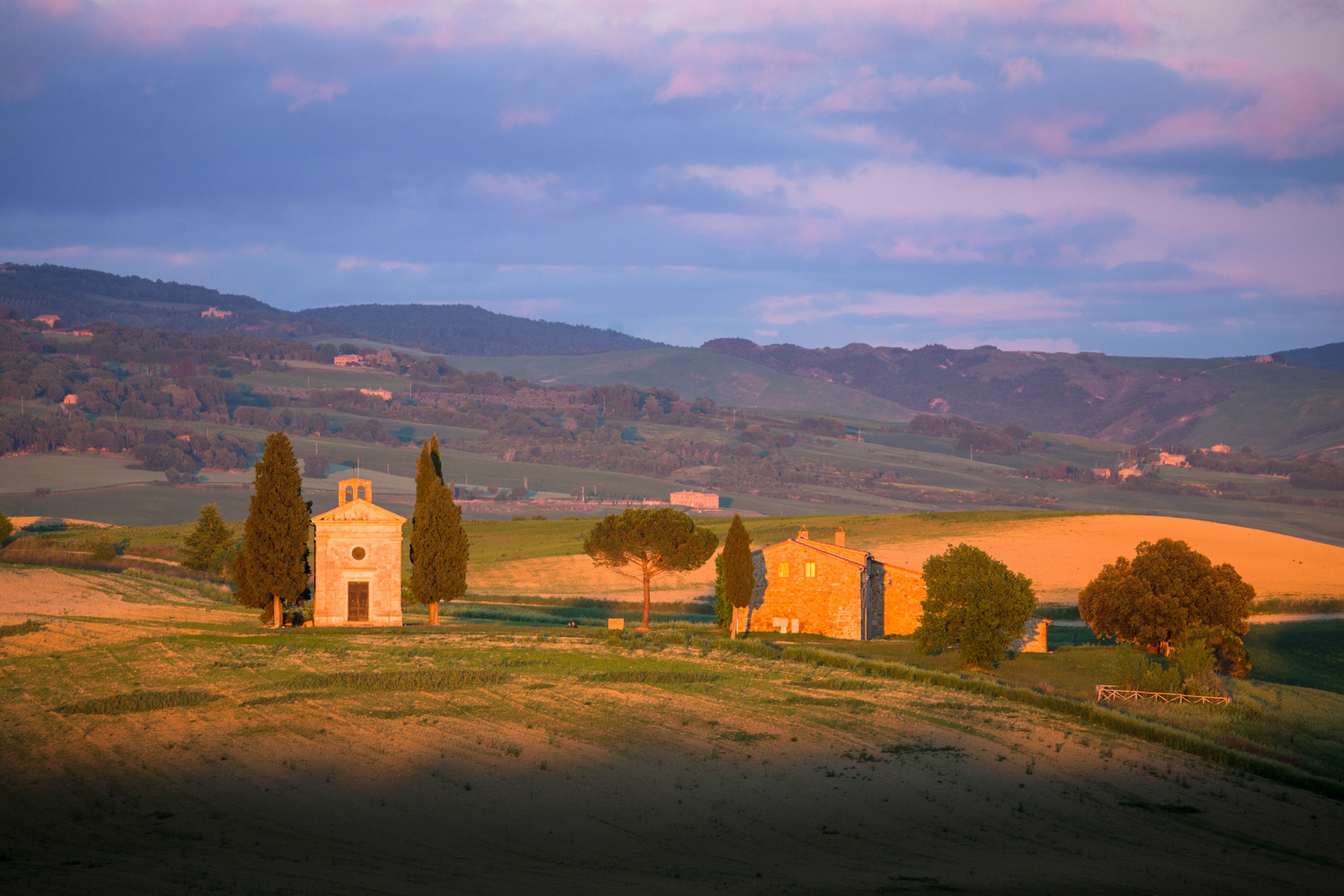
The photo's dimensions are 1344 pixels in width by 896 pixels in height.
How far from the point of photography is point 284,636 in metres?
44.0

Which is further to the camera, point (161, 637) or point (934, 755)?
point (161, 637)

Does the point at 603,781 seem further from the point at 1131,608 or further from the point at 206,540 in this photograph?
the point at 206,540

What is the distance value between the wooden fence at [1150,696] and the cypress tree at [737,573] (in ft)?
58.4

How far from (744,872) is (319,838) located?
7786 mm

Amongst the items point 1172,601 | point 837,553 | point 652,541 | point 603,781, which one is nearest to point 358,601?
point 652,541

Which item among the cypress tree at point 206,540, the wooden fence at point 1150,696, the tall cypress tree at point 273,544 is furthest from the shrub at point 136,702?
the cypress tree at point 206,540

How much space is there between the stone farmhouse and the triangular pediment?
1881cm

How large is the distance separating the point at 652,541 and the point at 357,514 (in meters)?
15.6

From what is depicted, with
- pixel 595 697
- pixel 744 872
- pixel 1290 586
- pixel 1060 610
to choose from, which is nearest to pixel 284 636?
pixel 595 697

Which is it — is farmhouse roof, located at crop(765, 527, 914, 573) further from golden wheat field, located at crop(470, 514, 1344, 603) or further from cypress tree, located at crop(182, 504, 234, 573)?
cypress tree, located at crop(182, 504, 234, 573)

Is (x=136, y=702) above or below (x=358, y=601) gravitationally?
below

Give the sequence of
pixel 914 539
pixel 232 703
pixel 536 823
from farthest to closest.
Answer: pixel 914 539
pixel 232 703
pixel 536 823

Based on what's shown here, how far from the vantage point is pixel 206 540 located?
277 ft

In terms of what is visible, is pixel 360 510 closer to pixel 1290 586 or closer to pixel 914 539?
pixel 914 539
